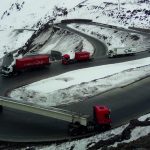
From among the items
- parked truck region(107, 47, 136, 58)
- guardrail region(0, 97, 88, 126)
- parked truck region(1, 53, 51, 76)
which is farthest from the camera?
parked truck region(107, 47, 136, 58)

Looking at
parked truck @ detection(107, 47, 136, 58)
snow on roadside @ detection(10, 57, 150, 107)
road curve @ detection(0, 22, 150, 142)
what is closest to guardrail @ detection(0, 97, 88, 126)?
road curve @ detection(0, 22, 150, 142)

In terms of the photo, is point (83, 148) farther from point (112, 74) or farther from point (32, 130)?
point (112, 74)

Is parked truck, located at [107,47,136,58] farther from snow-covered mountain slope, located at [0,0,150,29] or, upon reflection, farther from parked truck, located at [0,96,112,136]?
parked truck, located at [0,96,112,136]

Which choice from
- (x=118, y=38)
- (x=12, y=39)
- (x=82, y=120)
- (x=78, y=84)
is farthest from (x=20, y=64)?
(x=12, y=39)

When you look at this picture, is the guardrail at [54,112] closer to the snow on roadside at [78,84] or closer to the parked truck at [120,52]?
the snow on roadside at [78,84]

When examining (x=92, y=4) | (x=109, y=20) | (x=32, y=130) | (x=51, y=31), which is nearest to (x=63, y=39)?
(x=51, y=31)

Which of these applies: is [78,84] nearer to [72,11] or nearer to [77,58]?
[77,58]

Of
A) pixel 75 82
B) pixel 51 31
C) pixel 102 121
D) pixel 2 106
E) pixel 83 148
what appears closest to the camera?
pixel 83 148
